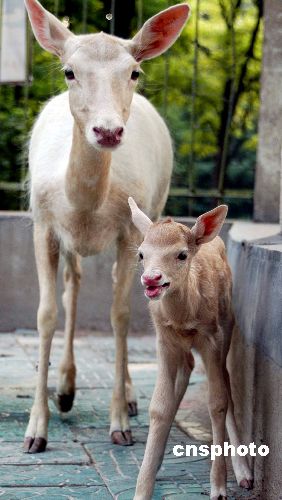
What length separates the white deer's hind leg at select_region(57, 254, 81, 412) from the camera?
7031mm

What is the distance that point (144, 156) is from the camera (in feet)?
22.9

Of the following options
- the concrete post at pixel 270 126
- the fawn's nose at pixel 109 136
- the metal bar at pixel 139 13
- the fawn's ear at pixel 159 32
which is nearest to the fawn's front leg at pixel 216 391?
the fawn's nose at pixel 109 136

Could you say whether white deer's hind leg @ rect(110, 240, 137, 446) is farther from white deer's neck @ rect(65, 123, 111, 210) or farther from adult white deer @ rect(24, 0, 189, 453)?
white deer's neck @ rect(65, 123, 111, 210)

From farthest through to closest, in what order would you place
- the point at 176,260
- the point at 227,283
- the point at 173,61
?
the point at 173,61 < the point at 227,283 < the point at 176,260

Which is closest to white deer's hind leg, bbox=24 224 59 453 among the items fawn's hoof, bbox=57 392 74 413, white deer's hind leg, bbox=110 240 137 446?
white deer's hind leg, bbox=110 240 137 446

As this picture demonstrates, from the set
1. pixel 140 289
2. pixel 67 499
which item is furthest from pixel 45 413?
pixel 140 289

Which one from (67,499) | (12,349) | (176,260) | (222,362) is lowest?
(12,349)

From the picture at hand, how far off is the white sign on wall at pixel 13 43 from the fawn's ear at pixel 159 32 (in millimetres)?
4433

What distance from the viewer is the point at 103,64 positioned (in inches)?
225

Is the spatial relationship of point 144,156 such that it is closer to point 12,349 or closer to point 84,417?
point 84,417

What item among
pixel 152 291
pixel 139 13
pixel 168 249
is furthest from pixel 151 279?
pixel 139 13

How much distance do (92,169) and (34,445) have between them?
1518 millimetres

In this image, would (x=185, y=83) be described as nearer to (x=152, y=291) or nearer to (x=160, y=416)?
(x=160, y=416)

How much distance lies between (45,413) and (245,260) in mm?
1411
